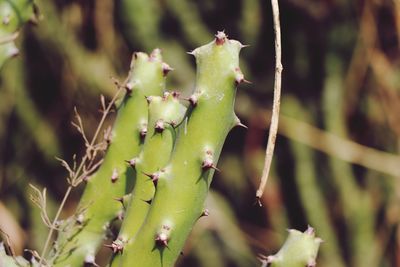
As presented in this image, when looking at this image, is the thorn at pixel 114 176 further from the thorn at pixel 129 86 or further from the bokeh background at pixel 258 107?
the bokeh background at pixel 258 107

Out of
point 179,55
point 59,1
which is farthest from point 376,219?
point 59,1

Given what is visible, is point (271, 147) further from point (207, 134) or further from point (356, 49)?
point (356, 49)

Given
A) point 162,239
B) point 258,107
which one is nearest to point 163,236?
point 162,239

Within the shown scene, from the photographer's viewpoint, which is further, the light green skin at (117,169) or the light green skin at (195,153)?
the light green skin at (117,169)

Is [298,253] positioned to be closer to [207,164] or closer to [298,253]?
[298,253]

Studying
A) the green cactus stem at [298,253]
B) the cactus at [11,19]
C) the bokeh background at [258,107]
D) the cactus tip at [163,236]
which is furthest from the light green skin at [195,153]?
the bokeh background at [258,107]

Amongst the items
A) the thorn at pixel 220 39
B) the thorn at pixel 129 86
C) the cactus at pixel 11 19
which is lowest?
the thorn at pixel 129 86

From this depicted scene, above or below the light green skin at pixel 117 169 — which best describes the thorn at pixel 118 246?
below

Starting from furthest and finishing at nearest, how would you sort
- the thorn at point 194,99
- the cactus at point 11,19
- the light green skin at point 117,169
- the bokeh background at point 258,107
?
the bokeh background at point 258,107 → the cactus at point 11,19 → the light green skin at point 117,169 → the thorn at point 194,99
